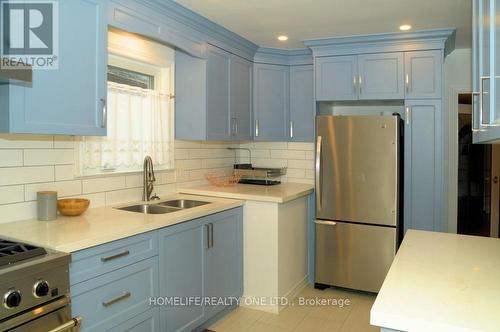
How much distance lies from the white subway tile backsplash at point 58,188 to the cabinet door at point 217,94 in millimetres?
1140

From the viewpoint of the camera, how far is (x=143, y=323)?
7.32ft

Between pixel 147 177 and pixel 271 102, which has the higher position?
pixel 271 102

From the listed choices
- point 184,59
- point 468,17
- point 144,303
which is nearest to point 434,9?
point 468,17

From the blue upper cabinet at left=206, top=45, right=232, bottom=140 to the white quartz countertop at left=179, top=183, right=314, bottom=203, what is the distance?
0.47 meters

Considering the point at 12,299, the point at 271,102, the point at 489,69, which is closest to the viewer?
the point at 489,69

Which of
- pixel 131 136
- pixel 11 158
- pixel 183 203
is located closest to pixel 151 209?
pixel 183 203

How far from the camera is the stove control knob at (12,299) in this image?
4.83 feet

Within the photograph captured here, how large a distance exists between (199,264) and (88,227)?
0.89 m

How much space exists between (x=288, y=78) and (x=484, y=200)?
3.98m

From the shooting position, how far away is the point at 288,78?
4.07 metres

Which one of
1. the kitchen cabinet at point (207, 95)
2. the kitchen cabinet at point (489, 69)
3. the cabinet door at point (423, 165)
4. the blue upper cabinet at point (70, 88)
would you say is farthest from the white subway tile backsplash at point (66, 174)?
the kitchen cabinet at point (489, 69)

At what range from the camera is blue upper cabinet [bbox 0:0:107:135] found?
1.79 metres

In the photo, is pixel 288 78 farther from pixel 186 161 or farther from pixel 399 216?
pixel 399 216

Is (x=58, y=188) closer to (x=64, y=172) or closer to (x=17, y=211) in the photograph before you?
(x=64, y=172)
